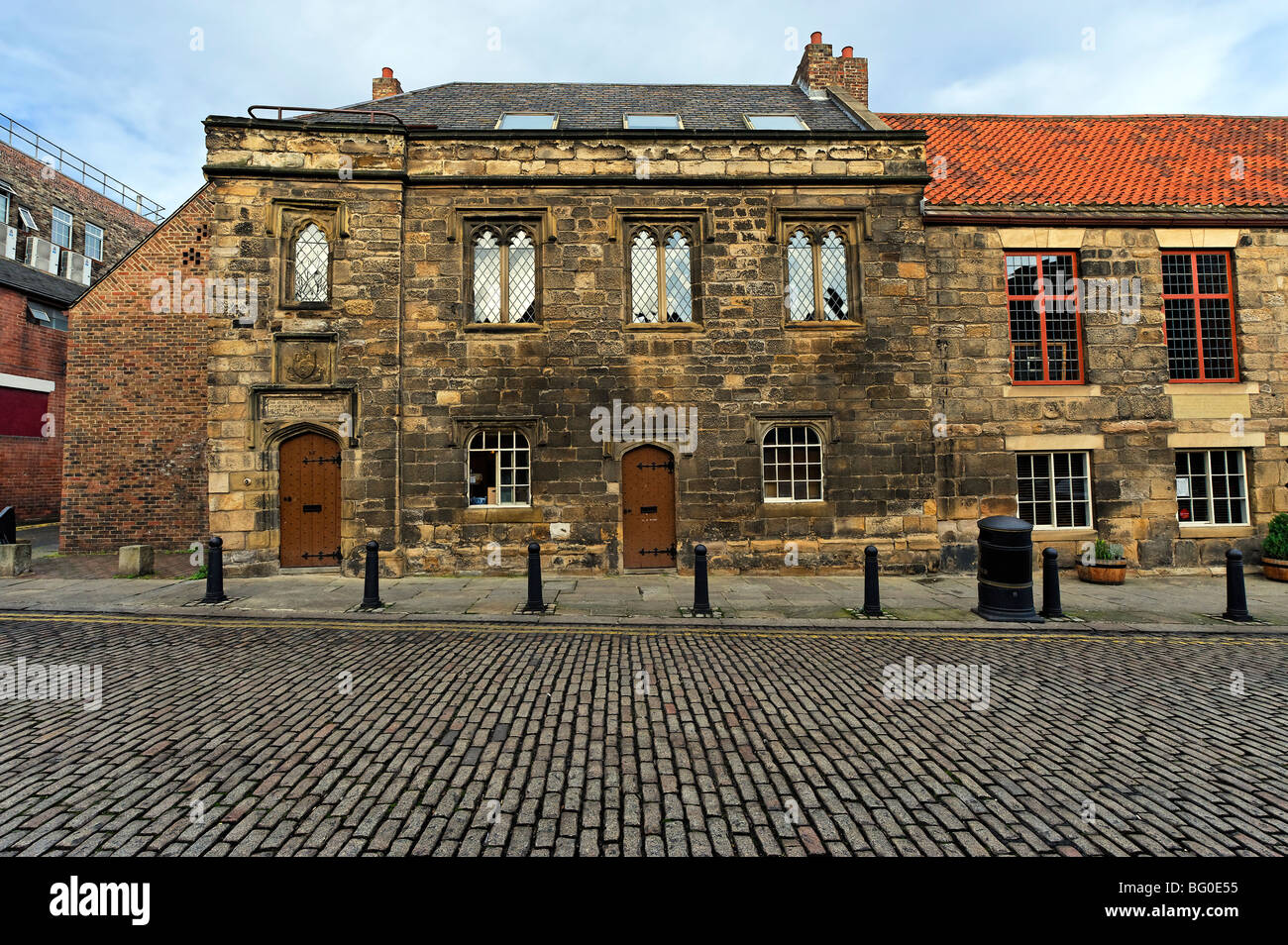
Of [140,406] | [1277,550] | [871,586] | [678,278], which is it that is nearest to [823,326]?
[678,278]

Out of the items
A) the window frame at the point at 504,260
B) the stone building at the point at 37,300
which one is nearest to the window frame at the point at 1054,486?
the window frame at the point at 504,260

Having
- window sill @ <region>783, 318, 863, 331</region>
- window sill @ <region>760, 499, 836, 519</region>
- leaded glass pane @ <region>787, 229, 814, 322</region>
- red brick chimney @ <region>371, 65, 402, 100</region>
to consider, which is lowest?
window sill @ <region>760, 499, 836, 519</region>

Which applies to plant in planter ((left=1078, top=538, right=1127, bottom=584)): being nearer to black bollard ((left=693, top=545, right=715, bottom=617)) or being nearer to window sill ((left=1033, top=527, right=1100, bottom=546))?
window sill ((left=1033, top=527, right=1100, bottom=546))

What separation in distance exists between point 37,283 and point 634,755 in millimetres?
28685

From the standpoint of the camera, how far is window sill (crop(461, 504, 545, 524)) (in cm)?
1104

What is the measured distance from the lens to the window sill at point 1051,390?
37.7 feet

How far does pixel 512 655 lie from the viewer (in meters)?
6.09

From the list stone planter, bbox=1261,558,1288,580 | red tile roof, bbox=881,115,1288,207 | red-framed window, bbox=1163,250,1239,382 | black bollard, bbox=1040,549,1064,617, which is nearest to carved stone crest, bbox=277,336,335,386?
black bollard, bbox=1040,549,1064,617

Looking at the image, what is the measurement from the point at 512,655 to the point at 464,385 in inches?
264

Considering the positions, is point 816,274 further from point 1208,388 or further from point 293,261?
point 293,261

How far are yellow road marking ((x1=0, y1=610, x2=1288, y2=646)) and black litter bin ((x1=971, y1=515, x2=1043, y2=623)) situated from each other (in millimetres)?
587

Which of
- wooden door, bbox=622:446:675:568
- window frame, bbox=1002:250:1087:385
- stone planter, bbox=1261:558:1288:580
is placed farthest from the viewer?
window frame, bbox=1002:250:1087:385
